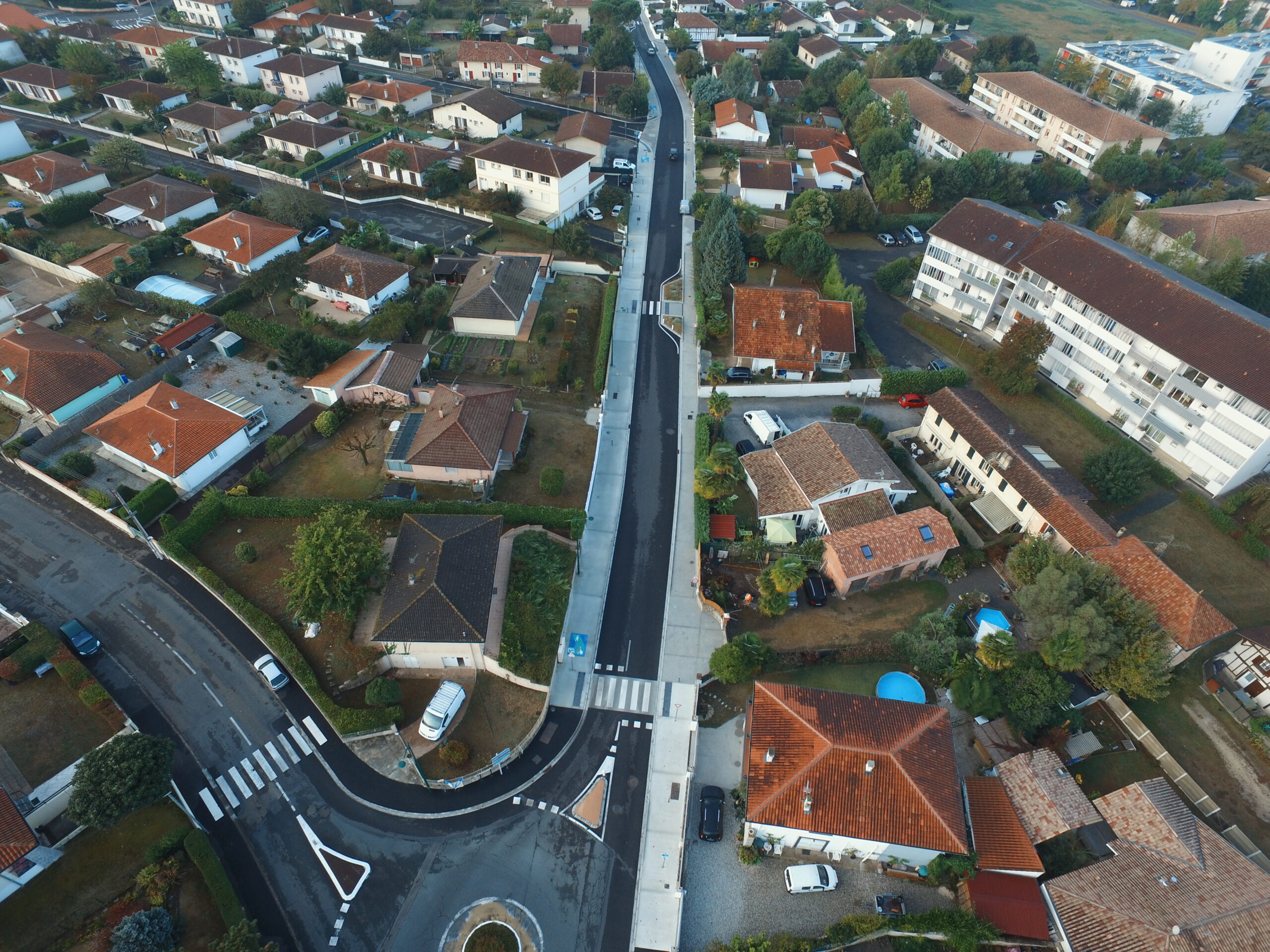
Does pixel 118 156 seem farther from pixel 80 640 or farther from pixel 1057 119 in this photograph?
pixel 1057 119

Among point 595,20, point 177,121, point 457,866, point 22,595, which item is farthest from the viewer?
point 595,20

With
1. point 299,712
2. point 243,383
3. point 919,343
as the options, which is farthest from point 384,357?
point 919,343

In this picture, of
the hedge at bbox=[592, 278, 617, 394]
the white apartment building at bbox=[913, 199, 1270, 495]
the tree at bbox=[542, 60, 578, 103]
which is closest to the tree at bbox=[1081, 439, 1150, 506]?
the white apartment building at bbox=[913, 199, 1270, 495]

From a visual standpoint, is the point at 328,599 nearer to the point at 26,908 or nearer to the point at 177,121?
the point at 26,908

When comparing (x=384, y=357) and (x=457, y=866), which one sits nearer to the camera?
(x=457, y=866)

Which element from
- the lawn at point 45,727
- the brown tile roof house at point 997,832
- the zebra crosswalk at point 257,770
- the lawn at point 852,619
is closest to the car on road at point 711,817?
the lawn at point 852,619

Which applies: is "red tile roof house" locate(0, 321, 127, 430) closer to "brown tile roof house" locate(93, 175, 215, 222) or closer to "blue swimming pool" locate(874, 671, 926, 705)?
"brown tile roof house" locate(93, 175, 215, 222)
